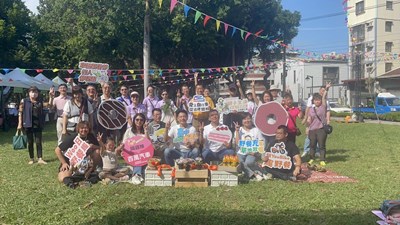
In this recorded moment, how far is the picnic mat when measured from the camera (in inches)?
266

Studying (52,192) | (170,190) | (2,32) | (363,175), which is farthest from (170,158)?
(2,32)

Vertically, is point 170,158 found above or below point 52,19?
below

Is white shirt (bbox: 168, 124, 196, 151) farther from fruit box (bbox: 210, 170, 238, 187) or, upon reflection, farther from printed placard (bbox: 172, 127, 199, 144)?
fruit box (bbox: 210, 170, 238, 187)

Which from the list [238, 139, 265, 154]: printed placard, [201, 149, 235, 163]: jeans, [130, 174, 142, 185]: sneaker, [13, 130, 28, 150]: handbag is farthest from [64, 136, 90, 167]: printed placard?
[238, 139, 265, 154]: printed placard

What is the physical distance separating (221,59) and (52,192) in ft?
73.9

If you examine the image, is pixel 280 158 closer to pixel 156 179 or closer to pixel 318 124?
pixel 156 179

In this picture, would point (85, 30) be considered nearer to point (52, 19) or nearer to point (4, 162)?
point (52, 19)

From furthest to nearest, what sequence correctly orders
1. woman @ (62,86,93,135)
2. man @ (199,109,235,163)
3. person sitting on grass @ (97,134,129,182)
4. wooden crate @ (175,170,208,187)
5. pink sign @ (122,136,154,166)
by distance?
woman @ (62,86,93,135) → man @ (199,109,235,163) → pink sign @ (122,136,154,166) → person sitting on grass @ (97,134,129,182) → wooden crate @ (175,170,208,187)

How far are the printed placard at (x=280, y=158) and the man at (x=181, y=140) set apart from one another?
128cm

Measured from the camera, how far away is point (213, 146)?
721cm

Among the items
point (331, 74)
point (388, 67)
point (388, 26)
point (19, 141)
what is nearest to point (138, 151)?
point (19, 141)

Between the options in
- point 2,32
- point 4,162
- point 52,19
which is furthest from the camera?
point 52,19

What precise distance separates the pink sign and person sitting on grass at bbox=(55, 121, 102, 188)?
0.47 metres

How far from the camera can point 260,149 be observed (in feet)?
22.9
